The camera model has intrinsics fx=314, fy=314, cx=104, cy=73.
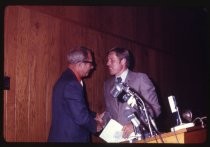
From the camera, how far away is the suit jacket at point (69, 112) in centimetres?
276

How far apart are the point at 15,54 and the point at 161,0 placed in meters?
1.30

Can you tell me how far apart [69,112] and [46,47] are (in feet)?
2.07

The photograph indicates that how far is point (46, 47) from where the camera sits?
2.88m

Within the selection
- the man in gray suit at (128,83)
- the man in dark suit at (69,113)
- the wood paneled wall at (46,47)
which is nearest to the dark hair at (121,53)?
the man in gray suit at (128,83)

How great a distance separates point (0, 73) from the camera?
97.8 inches

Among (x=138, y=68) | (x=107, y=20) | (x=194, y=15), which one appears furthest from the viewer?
(x=194, y=15)

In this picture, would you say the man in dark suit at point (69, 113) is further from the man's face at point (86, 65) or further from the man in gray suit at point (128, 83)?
the man in gray suit at point (128, 83)

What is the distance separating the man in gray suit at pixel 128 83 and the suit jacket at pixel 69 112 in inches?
12.9

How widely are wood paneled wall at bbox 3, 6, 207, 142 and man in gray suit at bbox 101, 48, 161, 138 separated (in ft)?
0.48


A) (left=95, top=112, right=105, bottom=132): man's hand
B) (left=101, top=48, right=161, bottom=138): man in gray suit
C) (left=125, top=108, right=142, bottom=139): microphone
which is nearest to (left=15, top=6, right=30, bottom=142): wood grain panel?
(left=95, top=112, right=105, bottom=132): man's hand

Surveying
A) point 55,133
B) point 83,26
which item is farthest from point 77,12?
point 55,133

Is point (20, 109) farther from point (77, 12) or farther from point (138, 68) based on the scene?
point (138, 68)

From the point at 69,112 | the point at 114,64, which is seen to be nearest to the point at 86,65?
the point at 114,64

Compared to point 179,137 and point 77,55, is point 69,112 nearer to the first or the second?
point 77,55
